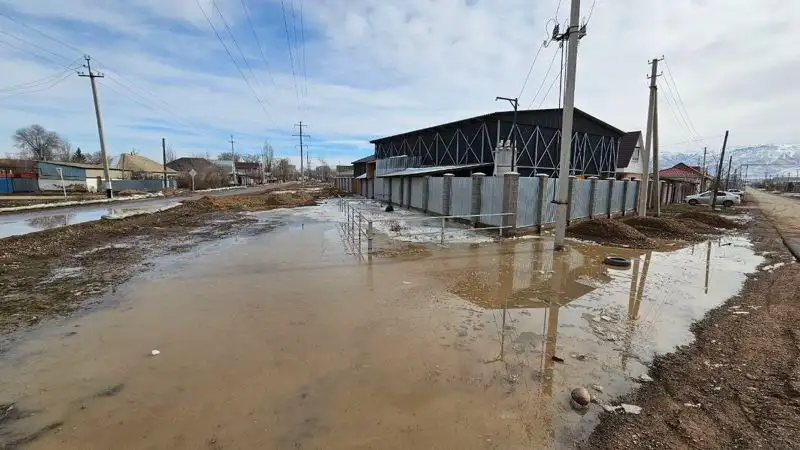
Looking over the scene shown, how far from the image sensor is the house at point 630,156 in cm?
4097

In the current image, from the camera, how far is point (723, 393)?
372 centimetres

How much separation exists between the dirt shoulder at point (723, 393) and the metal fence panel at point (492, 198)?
8.23 m

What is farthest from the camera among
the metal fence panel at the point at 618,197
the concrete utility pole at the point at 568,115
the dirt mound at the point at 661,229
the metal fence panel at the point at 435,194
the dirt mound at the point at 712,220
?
the metal fence panel at the point at 618,197

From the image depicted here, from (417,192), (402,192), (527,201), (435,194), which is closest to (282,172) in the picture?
(402,192)

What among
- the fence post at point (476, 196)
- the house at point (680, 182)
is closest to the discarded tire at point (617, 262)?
the fence post at point (476, 196)

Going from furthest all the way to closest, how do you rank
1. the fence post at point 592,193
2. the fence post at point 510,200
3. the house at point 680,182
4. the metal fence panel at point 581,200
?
the house at point 680,182 < the fence post at point 592,193 < the metal fence panel at point 581,200 < the fence post at point 510,200

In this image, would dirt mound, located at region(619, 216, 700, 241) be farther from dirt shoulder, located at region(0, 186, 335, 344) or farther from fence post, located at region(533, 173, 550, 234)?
dirt shoulder, located at region(0, 186, 335, 344)

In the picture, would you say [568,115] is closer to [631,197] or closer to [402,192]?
[631,197]

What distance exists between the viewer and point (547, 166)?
3123 cm

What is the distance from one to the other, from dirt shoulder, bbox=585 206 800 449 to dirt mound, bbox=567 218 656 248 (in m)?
6.49

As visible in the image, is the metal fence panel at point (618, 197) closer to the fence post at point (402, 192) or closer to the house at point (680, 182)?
the house at point (680, 182)

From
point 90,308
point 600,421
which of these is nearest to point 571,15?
point 600,421

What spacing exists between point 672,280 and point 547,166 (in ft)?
81.5

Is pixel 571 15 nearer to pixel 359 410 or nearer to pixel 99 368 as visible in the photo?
pixel 359 410
